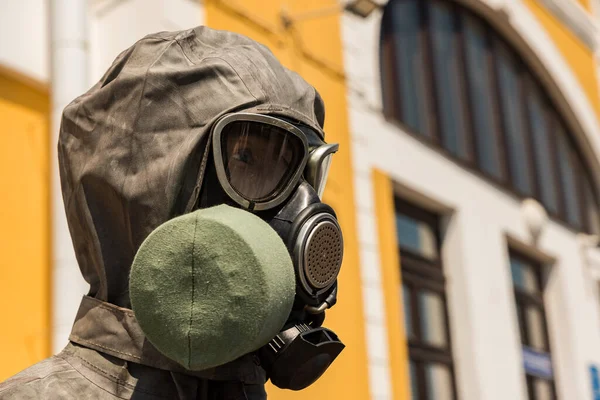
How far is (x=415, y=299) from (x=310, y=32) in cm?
253

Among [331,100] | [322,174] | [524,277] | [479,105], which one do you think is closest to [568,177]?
[524,277]

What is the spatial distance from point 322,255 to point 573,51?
11185 mm

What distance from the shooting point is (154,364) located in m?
1.72

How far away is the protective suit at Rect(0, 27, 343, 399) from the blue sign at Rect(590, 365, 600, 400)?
31.1ft

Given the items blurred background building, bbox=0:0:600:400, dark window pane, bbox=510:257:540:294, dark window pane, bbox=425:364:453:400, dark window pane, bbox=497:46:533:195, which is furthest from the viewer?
dark window pane, bbox=497:46:533:195

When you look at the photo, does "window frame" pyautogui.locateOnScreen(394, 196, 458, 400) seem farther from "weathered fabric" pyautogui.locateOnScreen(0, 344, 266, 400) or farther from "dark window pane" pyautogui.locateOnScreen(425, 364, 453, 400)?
"weathered fabric" pyautogui.locateOnScreen(0, 344, 266, 400)

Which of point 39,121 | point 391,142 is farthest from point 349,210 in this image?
point 39,121

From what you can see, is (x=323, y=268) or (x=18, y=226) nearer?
(x=323, y=268)

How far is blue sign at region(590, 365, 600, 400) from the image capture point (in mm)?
10548

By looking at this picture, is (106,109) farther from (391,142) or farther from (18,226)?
(391,142)

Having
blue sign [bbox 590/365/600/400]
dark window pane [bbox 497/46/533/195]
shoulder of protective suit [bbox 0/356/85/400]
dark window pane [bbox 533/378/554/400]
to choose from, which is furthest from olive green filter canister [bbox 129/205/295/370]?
blue sign [bbox 590/365/600/400]

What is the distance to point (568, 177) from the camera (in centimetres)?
1205

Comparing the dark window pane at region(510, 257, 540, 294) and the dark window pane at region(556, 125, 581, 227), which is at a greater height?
the dark window pane at region(556, 125, 581, 227)

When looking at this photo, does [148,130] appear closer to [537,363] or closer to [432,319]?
[432,319]
